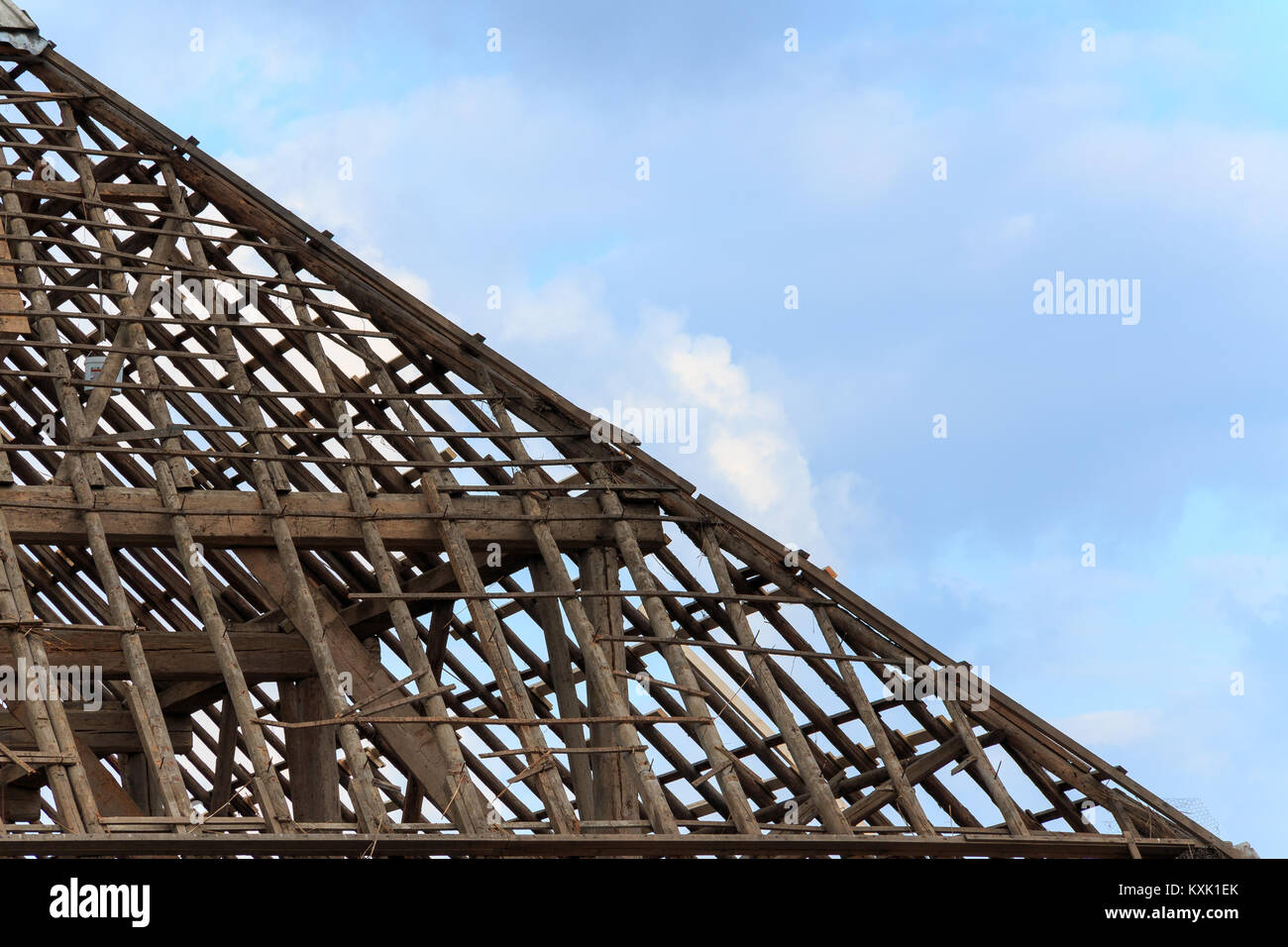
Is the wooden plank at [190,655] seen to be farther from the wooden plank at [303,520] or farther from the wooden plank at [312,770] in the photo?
the wooden plank at [303,520]

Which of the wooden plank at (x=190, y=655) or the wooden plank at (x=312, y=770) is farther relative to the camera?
the wooden plank at (x=190, y=655)

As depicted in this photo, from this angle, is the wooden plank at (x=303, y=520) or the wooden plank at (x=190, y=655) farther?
the wooden plank at (x=190, y=655)

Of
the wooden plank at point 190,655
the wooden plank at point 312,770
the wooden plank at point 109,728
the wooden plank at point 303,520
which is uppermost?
the wooden plank at point 303,520

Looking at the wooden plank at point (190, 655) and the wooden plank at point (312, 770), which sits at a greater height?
the wooden plank at point (190, 655)

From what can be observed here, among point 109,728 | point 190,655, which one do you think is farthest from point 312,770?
point 109,728

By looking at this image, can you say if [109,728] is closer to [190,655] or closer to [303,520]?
[190,655]

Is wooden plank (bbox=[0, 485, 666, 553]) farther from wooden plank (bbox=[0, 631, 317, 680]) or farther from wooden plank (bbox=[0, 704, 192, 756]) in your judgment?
wooden plank (bbox=[0, 704, 192, 756])

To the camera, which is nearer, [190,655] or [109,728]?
[190,655]

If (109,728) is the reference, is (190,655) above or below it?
above

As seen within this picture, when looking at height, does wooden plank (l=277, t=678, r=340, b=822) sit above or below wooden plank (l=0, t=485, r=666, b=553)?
below
